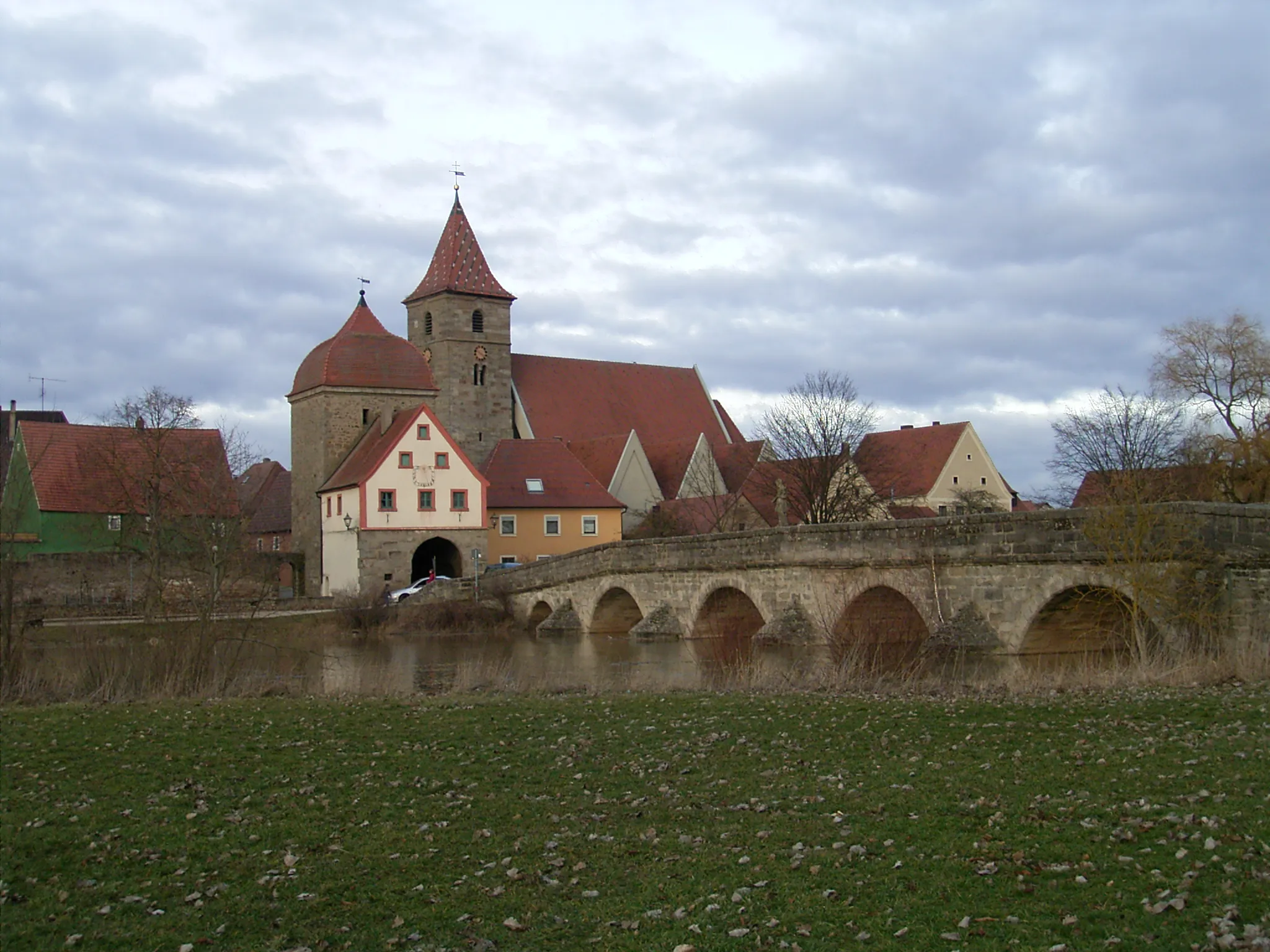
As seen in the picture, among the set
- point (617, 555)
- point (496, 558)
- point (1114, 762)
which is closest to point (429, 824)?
point (1114, 762)

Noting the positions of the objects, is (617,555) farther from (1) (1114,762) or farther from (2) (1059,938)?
(2) (1059,938)

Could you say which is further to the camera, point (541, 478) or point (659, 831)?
point (541, 478)

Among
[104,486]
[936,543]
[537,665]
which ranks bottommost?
[537,665]

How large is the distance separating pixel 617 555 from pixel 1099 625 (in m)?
15.6

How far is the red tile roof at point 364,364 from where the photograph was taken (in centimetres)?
5169

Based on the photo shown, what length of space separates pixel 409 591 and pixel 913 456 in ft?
89.9

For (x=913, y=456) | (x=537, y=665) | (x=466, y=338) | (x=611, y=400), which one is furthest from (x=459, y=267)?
(x=537, y=665)

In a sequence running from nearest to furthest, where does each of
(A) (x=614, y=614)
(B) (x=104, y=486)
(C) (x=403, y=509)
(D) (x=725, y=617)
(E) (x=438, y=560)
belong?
(D) (x=725, y=617), (A) (x=614, y=614), (C) (x=403, y=509), (B) (x=104, y=486), (E) (x=438, y=560)

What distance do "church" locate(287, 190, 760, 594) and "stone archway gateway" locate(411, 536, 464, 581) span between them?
7 centimetres

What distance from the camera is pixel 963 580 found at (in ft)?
76.1

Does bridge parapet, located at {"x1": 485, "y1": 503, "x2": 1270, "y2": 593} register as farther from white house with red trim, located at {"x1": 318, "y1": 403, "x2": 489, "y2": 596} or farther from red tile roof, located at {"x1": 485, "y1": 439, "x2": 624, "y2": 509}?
red tile roof, located at {"x1": 485, "y1": 439, "x2": 624, "y2": 509}

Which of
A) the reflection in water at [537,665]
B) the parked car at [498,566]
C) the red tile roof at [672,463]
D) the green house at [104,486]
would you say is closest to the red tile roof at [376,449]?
the parked car at [498,566]

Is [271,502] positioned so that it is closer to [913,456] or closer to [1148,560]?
[913,456]

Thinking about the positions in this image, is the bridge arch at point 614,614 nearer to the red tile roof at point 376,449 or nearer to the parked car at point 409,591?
the parked car at point 409,591
